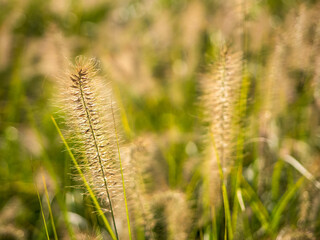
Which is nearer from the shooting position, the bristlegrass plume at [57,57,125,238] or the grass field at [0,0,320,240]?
the bristlegrass plume at [57,57,125,238]

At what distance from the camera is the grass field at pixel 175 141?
1.12 meters

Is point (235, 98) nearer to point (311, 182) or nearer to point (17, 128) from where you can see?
point (311, 182)

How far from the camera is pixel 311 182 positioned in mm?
1538

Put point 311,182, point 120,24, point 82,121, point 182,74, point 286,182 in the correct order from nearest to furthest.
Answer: point 82,121, point 311,182, point 286,182, point 182,74, point 120,24

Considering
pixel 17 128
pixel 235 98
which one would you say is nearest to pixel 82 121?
pixel 235 98

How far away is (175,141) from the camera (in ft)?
7.33

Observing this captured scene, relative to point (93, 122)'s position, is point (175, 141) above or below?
below

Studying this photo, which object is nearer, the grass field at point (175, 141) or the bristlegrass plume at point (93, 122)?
the bristlegrass plume at point (93, 122)

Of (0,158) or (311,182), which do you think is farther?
(0,158)

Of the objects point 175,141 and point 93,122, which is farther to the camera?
point 175,141

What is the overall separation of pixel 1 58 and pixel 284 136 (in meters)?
2.59

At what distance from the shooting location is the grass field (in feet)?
3.66

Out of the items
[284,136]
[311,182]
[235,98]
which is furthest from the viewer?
[284,136]

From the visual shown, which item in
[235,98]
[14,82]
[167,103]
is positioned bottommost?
[167,103]
